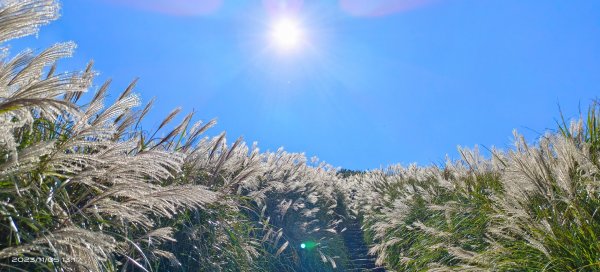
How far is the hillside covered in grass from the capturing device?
82.0 inches

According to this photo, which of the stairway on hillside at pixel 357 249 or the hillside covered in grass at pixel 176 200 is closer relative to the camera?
the hillside covered in grass at pixel 176 200

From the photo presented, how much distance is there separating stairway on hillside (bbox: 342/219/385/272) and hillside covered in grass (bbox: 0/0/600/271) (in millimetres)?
1458

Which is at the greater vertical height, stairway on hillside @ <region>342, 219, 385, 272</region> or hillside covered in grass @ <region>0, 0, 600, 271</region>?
stairway on hillside @ <region>342, 219, 385, 272</region>

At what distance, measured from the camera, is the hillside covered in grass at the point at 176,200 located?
2084mm

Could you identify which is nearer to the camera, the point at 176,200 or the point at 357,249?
the point at 176,200

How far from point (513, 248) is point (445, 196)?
2687 mm

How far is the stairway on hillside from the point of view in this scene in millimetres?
7959

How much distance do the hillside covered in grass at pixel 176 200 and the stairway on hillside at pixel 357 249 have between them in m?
1.46

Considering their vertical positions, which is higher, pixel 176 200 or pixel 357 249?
pixel 357 249

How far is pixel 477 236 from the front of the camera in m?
4.44

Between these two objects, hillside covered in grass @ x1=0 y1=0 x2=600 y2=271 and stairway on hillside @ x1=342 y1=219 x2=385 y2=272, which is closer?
hillside covered in grass @ x1=0 y1=0 x2=600 y2=271

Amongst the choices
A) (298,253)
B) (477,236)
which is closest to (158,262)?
(298,253)

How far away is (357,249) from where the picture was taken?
31.3 feet

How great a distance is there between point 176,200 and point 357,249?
7.25 metres
